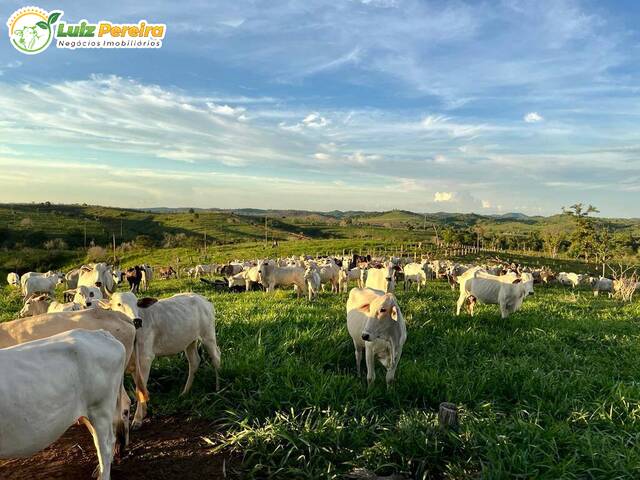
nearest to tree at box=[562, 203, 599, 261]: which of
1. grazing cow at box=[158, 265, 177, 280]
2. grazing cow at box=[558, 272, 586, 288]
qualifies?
grazing cow at box=[558, 272, 586, 288]

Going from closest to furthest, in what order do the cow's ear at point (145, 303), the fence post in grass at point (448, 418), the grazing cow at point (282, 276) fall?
the fence post in grass at point (448, 418)
the cow's ear at point (145, 303)
the grazing cow at point (282, 276)

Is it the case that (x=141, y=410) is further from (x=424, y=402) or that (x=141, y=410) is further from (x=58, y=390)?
(x=424, y=402)

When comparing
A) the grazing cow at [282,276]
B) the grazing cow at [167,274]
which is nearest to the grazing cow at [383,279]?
the grazing cow at [282,276]

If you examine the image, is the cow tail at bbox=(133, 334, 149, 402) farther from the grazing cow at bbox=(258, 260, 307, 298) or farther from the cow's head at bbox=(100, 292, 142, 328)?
the grazing cow at bbox=(258, 260, 307, 298)

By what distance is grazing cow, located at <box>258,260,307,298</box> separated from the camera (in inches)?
794

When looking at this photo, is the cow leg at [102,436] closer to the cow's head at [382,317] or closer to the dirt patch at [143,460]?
the dirt patch at [143,460]

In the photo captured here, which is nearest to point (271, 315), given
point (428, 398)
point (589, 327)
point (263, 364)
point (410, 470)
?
point (263, 364)

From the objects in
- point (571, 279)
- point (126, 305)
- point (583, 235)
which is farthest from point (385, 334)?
point (583, 235)

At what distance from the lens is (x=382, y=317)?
24.9 ft

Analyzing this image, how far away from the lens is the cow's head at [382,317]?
7.45 metres

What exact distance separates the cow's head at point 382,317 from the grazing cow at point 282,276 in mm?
12469

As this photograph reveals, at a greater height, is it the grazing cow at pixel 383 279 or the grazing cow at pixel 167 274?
the grazing cow at pixel 383 279

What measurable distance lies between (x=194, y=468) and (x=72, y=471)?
1.39 m

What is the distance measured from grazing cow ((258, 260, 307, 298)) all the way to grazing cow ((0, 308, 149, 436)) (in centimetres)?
1389
